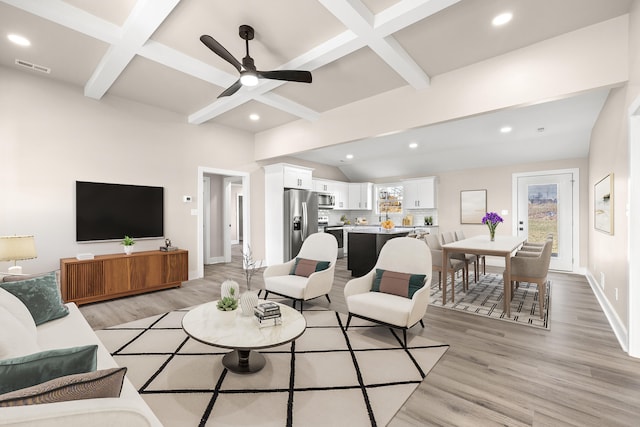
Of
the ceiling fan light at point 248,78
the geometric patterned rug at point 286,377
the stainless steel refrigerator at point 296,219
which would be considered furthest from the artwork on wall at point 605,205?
the stainless steel refrigerator at point 296,219

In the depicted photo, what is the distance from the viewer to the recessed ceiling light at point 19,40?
2984mm

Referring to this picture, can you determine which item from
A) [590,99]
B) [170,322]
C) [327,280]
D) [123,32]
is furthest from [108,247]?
[590,99]

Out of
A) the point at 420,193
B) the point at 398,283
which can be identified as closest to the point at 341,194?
the point at 420,193

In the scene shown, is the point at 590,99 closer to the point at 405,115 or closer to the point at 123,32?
the point at 405,115

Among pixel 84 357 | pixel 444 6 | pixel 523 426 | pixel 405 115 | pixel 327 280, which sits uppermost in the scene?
pixel 444 6

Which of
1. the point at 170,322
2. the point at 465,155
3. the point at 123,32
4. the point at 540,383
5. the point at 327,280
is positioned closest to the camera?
the point at 540,383

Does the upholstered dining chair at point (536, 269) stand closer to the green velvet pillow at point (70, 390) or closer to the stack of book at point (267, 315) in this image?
the stack of book at point (267, 315)

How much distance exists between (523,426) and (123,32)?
4.48m

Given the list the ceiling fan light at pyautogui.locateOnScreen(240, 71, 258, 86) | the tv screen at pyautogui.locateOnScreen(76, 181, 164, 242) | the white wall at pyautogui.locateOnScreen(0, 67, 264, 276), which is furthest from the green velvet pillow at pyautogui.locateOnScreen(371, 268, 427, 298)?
the tv screen at pyautogui.locateOnScreen(76, 181, 164, 242)

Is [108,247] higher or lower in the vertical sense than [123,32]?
lower

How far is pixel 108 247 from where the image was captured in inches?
177

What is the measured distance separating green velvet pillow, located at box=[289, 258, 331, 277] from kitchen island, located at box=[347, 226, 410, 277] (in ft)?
6.16

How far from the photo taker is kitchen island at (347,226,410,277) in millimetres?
5426

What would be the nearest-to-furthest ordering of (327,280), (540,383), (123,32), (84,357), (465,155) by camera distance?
1. (84,357)
2. (540,383)
3. (123,32)
4. (327,280)
5. (465,155)
